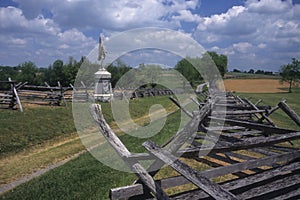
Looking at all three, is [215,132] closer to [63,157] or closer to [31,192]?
[31,192]

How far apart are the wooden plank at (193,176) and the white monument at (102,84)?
2020 cm

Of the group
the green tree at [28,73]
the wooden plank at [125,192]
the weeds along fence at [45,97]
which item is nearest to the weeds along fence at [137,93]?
the weeds along fence at [45,97]

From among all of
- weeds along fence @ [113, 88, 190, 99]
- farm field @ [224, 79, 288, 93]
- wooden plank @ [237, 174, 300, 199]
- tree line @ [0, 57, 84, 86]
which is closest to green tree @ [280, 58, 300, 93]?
farm field @ [224, 79, 288, 93]

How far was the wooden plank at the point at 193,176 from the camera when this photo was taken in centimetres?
260

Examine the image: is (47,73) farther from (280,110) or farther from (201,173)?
(201,173)

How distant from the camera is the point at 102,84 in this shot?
23.0 m

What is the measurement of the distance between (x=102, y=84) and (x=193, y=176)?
20.9 m

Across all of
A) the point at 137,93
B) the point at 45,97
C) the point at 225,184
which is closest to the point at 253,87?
the point at 137,93

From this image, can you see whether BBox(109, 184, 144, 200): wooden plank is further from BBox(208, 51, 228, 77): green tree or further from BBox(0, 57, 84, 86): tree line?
BBox(0, 57, 84, 86): tree line

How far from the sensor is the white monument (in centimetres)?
2266

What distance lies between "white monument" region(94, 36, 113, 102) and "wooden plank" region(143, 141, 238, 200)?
66.3 feet

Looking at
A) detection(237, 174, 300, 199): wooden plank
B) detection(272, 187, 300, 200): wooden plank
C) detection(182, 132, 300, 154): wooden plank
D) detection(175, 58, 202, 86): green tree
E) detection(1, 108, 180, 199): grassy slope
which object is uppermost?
detection(175, 58, 202, 86): green tree

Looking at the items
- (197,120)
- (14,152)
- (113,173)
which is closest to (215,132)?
(113,173)

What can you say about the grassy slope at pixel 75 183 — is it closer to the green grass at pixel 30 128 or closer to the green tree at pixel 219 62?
the green grass at pixel 30 128
